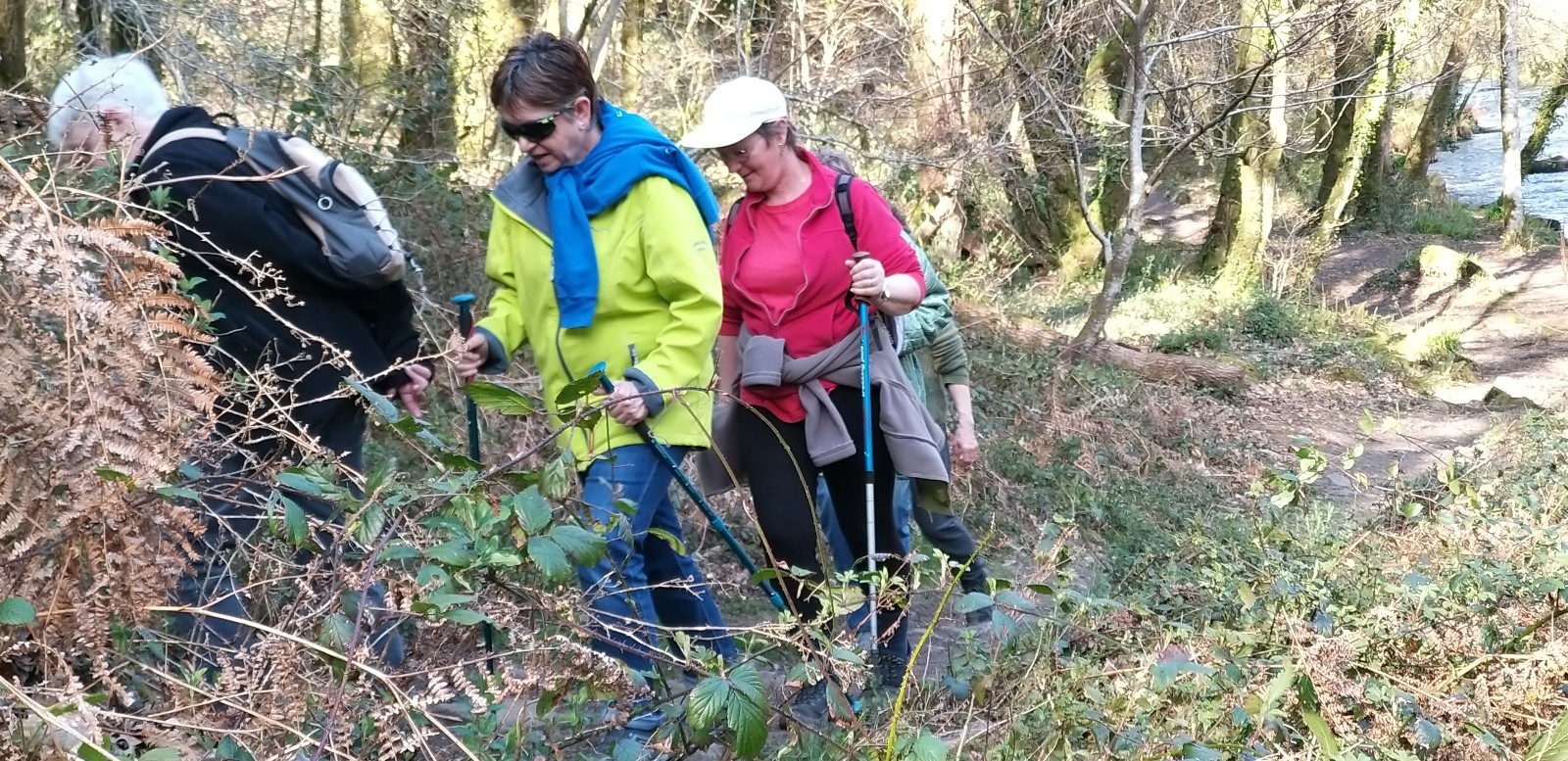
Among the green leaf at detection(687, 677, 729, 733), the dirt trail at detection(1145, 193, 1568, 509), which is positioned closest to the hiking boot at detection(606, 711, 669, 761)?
the green leaf at detection(687, 677, 729, 733)

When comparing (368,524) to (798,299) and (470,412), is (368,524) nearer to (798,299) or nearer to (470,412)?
(470,412)

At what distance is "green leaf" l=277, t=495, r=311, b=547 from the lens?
88.7 inches

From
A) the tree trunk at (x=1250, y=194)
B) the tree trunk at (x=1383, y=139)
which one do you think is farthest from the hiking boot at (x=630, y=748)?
the tree trunk at (x=1383, y=139)

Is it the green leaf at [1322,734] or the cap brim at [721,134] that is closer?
the green leaf at [1322,734]

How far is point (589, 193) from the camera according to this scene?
11.7 ft

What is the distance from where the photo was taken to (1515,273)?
65.8 feet

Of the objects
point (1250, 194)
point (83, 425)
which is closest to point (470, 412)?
point (83, 425)

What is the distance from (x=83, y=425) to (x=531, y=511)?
29.7 inches

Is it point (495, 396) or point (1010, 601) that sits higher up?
point (495, 396)

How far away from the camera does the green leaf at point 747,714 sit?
235 cm

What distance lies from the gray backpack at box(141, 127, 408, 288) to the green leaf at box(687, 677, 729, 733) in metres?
1.82

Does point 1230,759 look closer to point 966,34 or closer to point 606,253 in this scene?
point 606,253

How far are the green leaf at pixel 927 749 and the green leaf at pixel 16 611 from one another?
1551 millimetres

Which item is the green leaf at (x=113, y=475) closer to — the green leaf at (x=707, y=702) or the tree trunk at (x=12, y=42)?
the green leaf at (x=707, y=702)
